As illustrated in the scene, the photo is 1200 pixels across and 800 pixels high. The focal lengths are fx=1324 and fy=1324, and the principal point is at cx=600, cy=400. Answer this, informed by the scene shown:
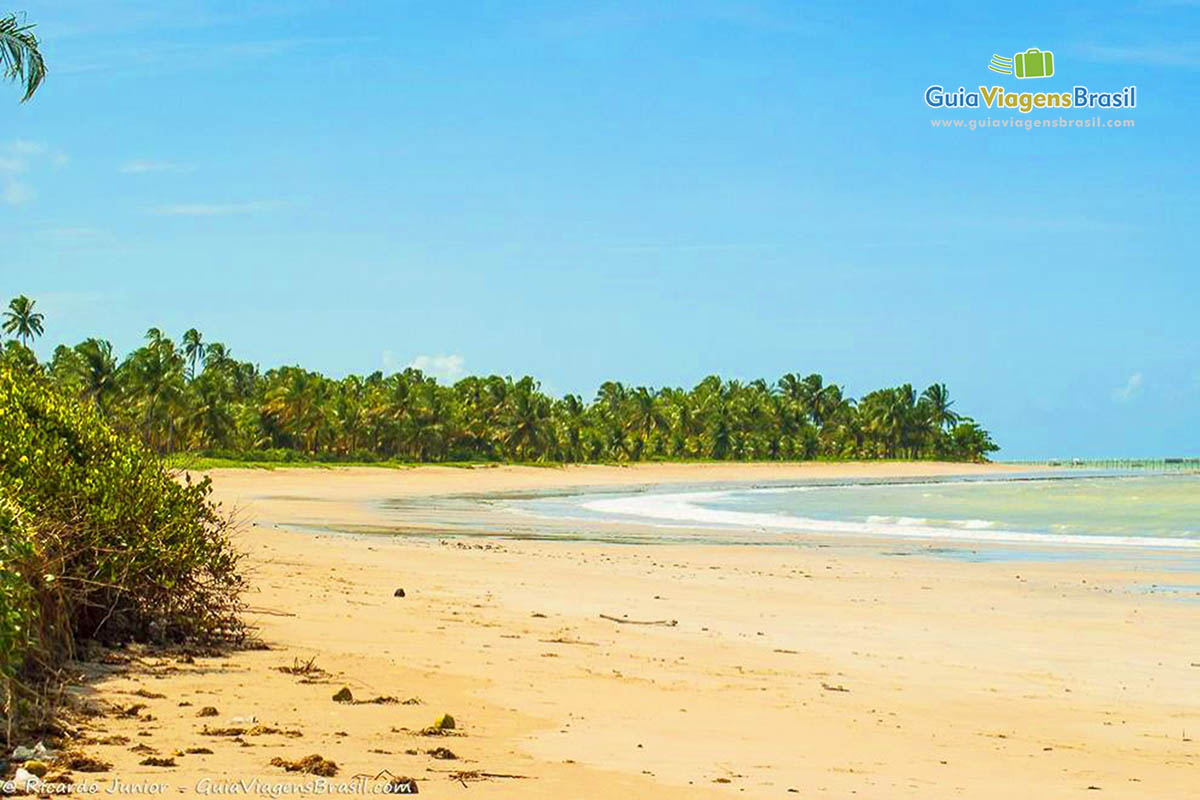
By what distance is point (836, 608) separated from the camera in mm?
17875

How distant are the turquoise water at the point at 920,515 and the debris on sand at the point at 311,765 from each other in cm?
2588

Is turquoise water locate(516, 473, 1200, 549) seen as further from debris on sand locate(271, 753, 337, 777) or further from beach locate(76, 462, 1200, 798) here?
debris on sand locate(271, 753, 337, 777)

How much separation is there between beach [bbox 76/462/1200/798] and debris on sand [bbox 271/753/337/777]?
0.27ft

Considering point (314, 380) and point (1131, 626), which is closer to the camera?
point (1131, 626)

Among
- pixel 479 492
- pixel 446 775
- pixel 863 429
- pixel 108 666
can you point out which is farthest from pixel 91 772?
pixel 863 429

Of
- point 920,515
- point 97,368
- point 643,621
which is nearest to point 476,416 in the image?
point 97,368

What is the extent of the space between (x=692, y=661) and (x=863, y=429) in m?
161

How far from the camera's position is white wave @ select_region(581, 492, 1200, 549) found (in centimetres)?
3403

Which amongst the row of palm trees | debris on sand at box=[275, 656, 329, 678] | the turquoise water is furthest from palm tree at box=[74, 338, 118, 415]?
debris on sand at box=[275, 656, 329, 678]

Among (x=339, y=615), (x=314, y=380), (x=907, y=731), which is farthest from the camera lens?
(x=314, y=380)

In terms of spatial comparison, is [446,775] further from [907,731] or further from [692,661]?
[692,661]

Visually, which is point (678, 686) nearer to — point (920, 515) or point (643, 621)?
point (643, 621)

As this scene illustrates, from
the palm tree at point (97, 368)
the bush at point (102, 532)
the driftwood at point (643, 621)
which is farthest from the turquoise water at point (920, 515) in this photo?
the palm tree at point (97, 368)

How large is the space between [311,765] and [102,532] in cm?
427
